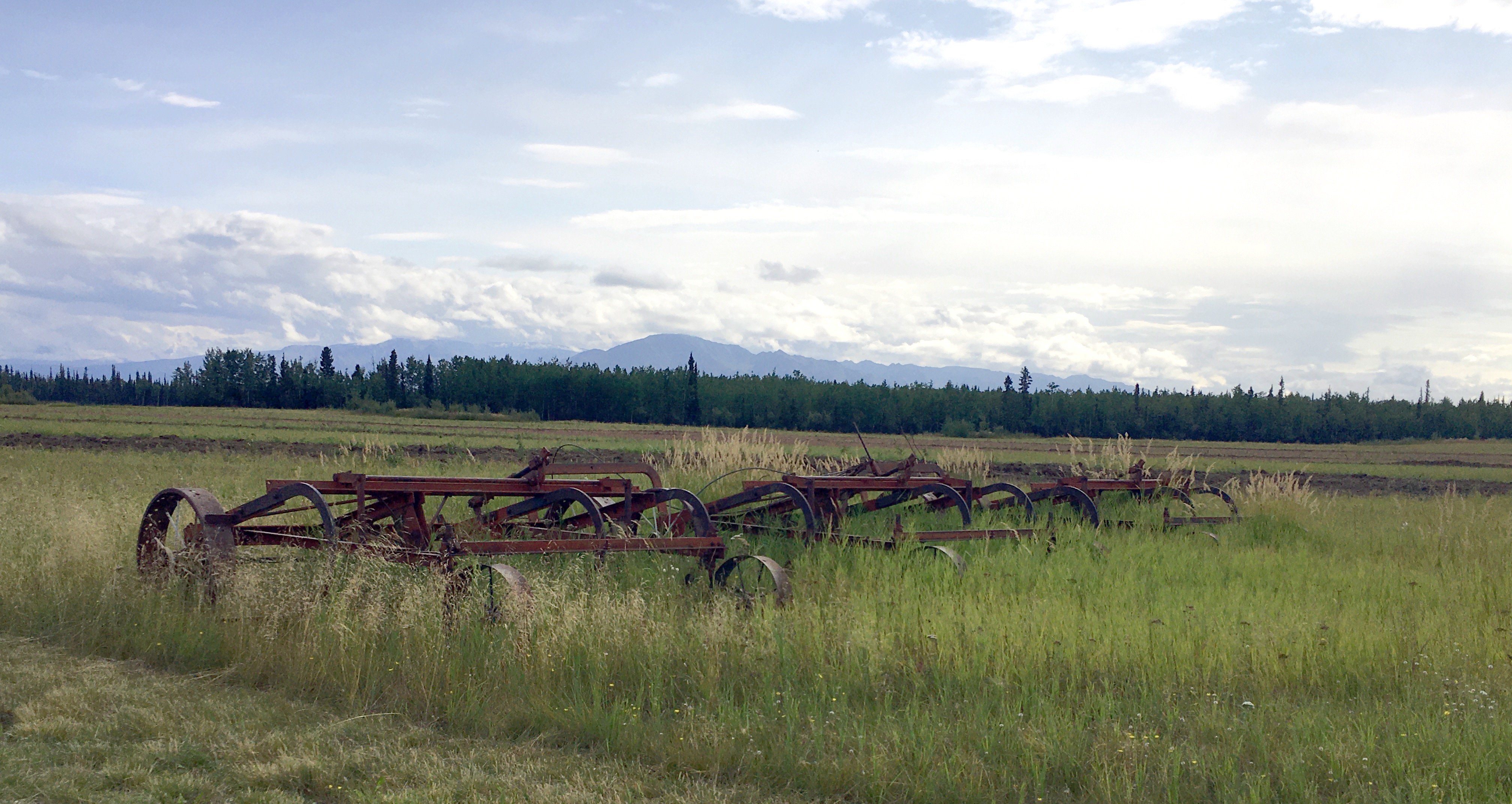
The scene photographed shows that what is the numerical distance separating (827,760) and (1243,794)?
2.11 m

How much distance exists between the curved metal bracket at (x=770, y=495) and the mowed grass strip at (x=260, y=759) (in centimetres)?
487

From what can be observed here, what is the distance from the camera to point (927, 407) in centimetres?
8150

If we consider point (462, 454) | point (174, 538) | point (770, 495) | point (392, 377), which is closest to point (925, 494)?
point (770, 495)

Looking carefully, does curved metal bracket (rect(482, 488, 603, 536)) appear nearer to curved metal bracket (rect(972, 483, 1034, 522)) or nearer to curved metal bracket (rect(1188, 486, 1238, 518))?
curved metal bracket (rect(972, 483, 1034, 522))

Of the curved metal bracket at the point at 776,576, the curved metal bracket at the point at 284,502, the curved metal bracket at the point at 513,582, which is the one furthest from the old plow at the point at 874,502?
the curved metal bracket at the point at 284,502

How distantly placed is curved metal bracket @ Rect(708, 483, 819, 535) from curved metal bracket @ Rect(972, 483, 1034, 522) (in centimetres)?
307

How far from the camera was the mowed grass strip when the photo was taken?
4598 mm

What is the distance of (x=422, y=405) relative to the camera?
89.2 metres

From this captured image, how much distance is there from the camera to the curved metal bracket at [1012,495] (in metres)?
12.0

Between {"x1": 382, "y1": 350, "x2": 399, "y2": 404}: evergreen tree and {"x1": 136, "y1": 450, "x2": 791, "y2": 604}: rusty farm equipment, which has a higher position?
{"x1": 382, "y1": 350, "x2": 399, "y2": 404}: evergreen tree

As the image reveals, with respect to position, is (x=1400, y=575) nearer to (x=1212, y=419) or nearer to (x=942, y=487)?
(x=942, y=487)

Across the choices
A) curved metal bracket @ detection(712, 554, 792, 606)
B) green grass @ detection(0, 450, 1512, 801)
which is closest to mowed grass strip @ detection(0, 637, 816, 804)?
green grass @ detection(0, 450, 1512, 801)

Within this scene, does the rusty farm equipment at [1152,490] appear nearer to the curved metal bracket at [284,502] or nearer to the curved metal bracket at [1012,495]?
the curved metal bracket at [1012,495]

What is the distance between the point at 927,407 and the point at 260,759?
258 ft
